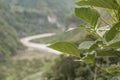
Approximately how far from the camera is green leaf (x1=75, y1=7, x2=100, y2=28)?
0.64 meters

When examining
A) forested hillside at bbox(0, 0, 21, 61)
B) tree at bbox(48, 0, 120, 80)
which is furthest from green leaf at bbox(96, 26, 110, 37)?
forested hillside at bbox(0, 0, 21, 61)

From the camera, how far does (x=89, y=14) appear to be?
0.64 meters

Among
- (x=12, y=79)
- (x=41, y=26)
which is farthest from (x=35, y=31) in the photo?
(x=12, y=79)

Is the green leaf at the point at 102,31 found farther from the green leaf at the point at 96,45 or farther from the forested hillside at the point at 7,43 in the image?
the forested hillside at the point at 7,43

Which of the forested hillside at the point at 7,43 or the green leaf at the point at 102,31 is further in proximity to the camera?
the forested hillside at the point at 7,43

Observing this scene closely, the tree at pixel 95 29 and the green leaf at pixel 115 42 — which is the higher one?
the tree at pixel 95 29

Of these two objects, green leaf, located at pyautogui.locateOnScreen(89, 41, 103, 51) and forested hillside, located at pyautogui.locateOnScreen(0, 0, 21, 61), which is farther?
forested hillside, located at pyautogui.locateOnScreen(0, 0, 21, 61)

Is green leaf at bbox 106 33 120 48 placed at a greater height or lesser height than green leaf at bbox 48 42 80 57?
lesser

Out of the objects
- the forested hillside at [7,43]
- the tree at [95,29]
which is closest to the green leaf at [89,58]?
the tree at [95,29]

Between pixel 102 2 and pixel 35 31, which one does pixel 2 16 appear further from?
pixel 102 2

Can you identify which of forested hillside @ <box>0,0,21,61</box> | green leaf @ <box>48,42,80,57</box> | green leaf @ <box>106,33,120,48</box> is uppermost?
forested hillside @ <box>0,0,21,61</box>

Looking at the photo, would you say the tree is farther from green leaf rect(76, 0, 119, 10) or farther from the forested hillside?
the forested hillside

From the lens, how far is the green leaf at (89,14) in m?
0.64

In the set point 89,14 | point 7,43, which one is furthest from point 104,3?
point 7,43
